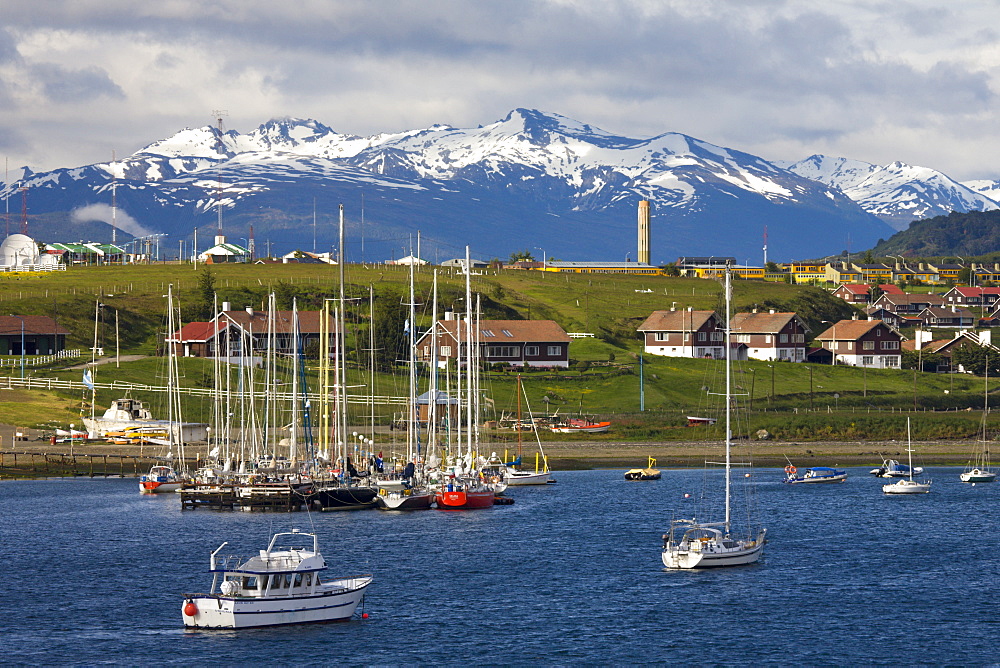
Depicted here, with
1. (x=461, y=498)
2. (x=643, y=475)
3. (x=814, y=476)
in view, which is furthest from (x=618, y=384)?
(x=461, y=498)

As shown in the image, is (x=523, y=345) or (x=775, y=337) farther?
(x=775, y=337)

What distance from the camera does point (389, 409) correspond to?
129750 mm

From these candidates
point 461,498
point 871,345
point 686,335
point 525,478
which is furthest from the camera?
point 871,345

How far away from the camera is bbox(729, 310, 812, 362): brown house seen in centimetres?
17512

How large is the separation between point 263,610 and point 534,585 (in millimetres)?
16574

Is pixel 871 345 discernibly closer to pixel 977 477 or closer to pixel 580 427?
pixel 580 427

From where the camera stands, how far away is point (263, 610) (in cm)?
5291

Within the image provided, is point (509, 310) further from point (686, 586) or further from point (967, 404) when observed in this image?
point (686, 586)

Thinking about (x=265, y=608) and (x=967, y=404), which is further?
(x=967, y=404)

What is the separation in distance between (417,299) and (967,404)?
74832 millimetres

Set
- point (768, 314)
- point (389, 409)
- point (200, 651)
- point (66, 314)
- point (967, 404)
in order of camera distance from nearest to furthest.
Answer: point (200, 651) < point (389, 409) < point (967, 404) < point (66, 314) < point (768, 314)

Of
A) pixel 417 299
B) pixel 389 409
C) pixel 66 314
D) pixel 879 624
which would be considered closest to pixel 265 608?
pixel 879 624

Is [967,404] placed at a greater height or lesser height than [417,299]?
lesser

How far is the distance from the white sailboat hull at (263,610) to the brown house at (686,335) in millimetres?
121826
